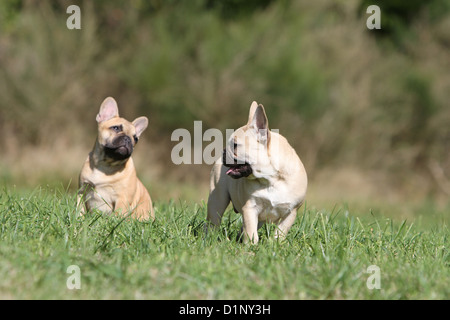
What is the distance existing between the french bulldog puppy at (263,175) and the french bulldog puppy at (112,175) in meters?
1.36

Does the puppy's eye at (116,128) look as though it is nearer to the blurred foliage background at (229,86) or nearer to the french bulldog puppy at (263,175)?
the french bulldog puppy at (263,175)

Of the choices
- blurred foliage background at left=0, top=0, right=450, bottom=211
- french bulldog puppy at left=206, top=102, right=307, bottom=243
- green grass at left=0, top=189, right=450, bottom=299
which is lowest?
green grass at left=0, top=189, right=450, bottom=299

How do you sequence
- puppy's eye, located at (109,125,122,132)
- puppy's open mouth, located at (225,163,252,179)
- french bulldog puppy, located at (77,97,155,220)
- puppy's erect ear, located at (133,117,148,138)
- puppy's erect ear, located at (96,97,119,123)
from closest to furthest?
puppy's open mouth, located at (225,163,252,179) → french bulldog puppy, located at (77,97,155,220) → puppy's eye, located at (109,125,122,132) → puppy's erect ear, located at (96,97,119,123) → puppy's erect ear, located at (133,117,148,138)

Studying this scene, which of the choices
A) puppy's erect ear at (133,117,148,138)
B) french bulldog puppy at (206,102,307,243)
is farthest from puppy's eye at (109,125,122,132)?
french bulldog puppy at (206,102,307,243)

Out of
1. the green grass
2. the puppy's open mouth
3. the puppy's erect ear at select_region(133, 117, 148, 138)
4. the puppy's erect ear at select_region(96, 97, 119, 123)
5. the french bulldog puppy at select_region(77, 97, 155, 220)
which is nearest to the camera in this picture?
the green grass

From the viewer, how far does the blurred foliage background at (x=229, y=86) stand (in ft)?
47.2

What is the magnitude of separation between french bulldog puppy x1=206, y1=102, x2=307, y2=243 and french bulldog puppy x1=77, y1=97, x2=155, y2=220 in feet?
4.48

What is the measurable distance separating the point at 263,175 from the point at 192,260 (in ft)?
4.10

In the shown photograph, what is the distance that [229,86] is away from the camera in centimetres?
1502

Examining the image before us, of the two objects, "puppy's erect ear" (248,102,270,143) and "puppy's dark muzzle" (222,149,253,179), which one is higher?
"puppy's erect ear" (248,102,270,143)

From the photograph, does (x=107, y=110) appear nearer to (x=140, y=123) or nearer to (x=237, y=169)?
(x=140, y=123)

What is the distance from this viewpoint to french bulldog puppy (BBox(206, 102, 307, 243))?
5258 mm

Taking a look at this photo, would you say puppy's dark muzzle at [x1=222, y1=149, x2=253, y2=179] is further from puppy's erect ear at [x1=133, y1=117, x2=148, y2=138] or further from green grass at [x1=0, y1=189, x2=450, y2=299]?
puppy's erect ear at [x1=133, y1=117, x2=148, y2=138]
